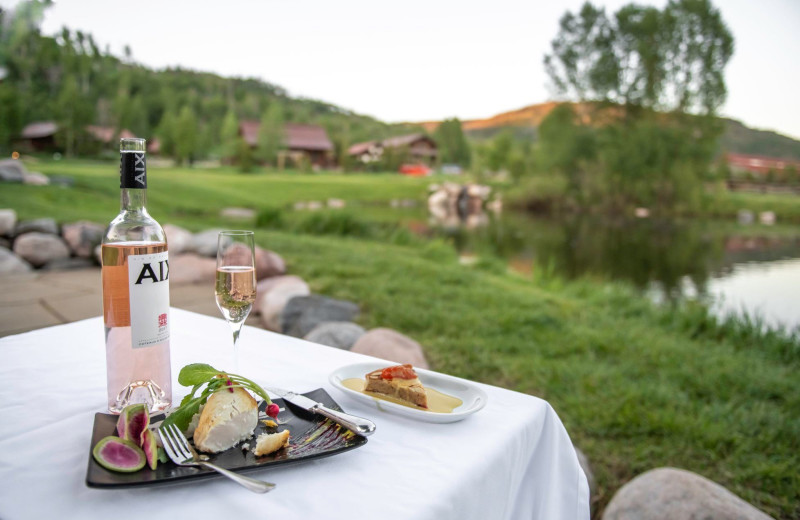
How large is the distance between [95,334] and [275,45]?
16033 mm

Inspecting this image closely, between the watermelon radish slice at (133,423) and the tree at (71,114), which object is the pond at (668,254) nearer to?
the watermelon radish slice at (133,423)

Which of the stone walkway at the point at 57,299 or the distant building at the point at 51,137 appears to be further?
the distant building at the point at 51,137

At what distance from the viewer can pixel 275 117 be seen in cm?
2803

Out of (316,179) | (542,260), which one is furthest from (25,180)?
(316,179)

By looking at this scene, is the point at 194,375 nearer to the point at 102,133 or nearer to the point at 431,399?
the point at 431,399

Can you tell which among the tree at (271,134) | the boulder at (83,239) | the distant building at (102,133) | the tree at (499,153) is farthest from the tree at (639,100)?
the boulder at (83,239)

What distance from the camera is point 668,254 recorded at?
35.8 ft

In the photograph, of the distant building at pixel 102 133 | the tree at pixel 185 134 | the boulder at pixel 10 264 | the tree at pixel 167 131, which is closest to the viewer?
the boulder at pixel 10 264

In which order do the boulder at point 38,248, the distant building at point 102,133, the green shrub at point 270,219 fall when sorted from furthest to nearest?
the distant building at point 102,133
the green shrub at point 270,219
the boulder at point 38,248

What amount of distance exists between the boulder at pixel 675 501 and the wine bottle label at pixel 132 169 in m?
1.78

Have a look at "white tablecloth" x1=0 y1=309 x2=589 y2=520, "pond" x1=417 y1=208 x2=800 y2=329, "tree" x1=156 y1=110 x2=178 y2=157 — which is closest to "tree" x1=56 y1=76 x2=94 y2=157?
"tree" x1=156 y1=110 x2=178 y2=157

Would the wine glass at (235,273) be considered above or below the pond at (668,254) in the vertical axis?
above

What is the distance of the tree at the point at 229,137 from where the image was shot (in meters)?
24.2

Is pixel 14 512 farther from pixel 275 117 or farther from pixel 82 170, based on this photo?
pixel 275 117
